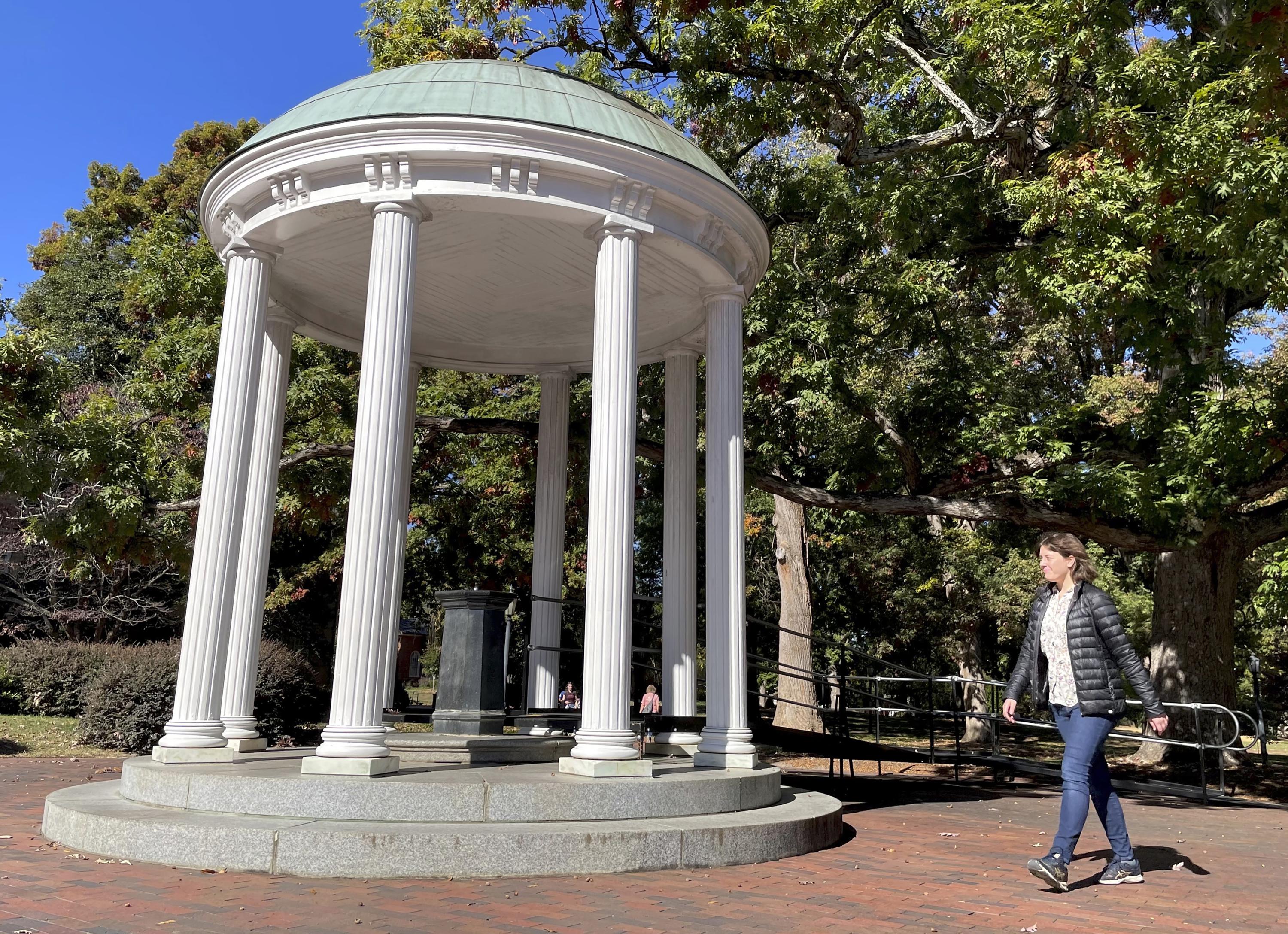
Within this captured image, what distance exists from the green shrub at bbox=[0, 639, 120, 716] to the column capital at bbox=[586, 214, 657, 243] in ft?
54.2

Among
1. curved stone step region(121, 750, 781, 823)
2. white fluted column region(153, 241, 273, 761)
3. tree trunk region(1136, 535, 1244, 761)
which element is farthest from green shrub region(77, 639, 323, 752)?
tree trunk region(1136, 535, 1244, 761)

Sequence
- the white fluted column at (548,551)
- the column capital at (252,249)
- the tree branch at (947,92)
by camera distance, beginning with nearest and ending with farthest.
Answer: the column capital at (252,249) → the white fluted column at (548,551) → the tree branch at (947,92)

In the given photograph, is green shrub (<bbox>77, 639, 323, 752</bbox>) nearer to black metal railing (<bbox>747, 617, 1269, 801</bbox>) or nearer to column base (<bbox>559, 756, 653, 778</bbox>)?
black metal railing (<bbox>747, 617, 1269, 801</bbox>)

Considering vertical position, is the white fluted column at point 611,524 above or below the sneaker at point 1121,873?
above

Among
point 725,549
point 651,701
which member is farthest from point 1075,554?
point 651,701

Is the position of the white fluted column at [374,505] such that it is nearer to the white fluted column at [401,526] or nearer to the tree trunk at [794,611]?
the white fluted column at [401,526]

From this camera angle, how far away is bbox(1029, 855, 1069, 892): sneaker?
5.92 m

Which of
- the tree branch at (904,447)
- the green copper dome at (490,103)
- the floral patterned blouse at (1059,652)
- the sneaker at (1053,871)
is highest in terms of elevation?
the green copper dome at (490,103)

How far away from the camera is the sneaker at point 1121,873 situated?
20.9 ft

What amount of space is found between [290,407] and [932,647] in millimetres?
23377

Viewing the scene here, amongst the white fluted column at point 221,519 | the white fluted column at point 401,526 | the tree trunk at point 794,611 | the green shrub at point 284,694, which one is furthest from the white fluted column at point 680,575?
the tree trunk at point 794,611

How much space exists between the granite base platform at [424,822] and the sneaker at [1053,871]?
2026mm

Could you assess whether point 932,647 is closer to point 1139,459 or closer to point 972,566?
point 972,566

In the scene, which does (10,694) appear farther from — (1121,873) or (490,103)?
(1121,873)
